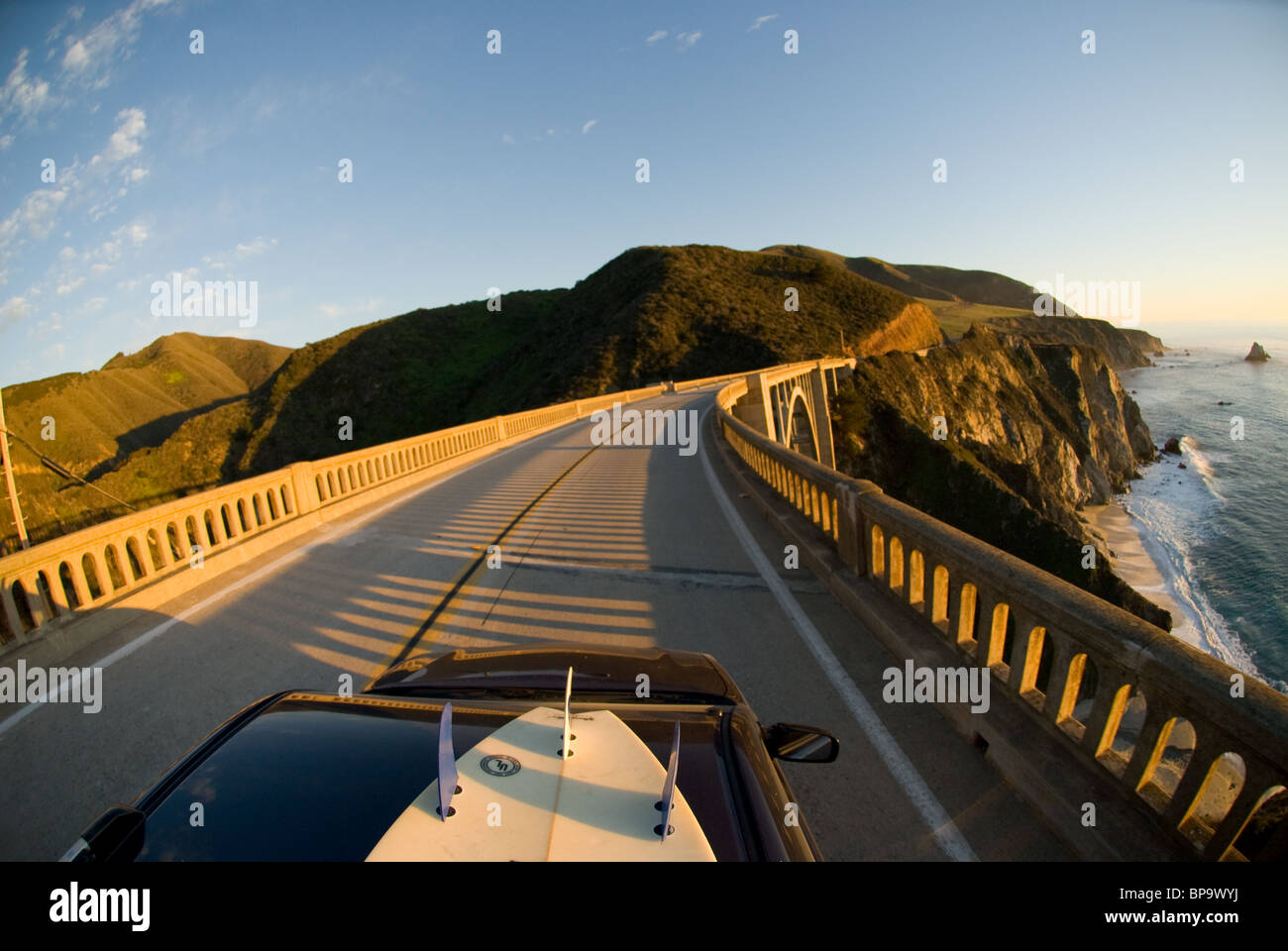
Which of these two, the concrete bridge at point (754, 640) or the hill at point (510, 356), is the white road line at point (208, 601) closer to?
the concrete bridge at point (754, 640)

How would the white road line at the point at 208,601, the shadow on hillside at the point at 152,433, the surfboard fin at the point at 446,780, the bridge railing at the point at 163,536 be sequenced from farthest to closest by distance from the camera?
1. the shadow on hillside at the point at 152,433
2. the bridge railing at the point at 163,536
3. the white road line at the point at 208,601
4. the surfboard fin at the point at 446,780

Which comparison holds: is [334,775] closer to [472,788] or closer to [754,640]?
[472,788]

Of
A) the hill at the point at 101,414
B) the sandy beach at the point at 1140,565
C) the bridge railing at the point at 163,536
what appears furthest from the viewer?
the hill at the point at 101,414

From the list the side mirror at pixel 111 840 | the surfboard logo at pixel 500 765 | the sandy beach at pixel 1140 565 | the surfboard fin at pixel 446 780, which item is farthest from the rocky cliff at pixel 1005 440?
the side mirror at pixel 111 840

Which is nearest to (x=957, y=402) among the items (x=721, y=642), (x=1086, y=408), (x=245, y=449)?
(x=1086, y=408)

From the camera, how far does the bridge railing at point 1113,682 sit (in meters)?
2.25

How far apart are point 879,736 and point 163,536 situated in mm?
7912

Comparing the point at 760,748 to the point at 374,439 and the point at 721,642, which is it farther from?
the point at 374,439

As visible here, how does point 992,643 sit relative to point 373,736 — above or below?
below

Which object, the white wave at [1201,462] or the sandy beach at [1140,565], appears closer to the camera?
the sandy beach at [1140,565]

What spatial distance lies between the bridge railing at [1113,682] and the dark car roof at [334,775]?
1772 millimetres
